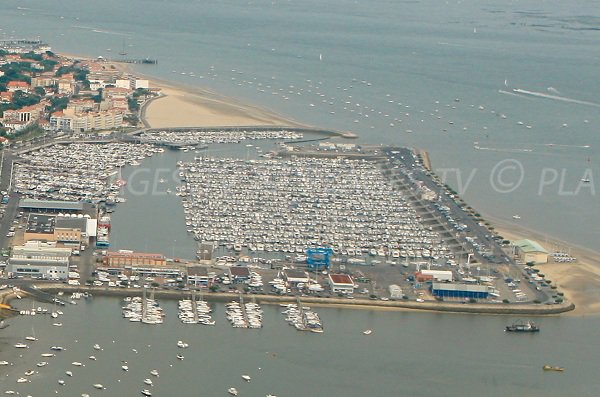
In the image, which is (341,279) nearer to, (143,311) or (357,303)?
(357,303)

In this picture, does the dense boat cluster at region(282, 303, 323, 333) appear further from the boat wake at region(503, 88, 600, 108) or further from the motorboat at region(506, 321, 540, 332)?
the boat wake at region(503, 88, 600, 108)

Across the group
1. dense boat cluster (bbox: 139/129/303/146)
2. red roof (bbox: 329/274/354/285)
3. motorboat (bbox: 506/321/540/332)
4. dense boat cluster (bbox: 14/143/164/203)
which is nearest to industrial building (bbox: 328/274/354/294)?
red roof (bbox: 329/274/354/285)

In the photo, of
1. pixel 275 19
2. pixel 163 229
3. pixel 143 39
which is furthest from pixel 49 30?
pixel 163 229

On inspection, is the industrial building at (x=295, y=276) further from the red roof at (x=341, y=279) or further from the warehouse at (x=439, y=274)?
the warehouse at (x=439, y=274)

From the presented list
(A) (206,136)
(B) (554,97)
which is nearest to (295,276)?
(A) (206,136)

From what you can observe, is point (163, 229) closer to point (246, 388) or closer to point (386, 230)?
point (386, 230)
